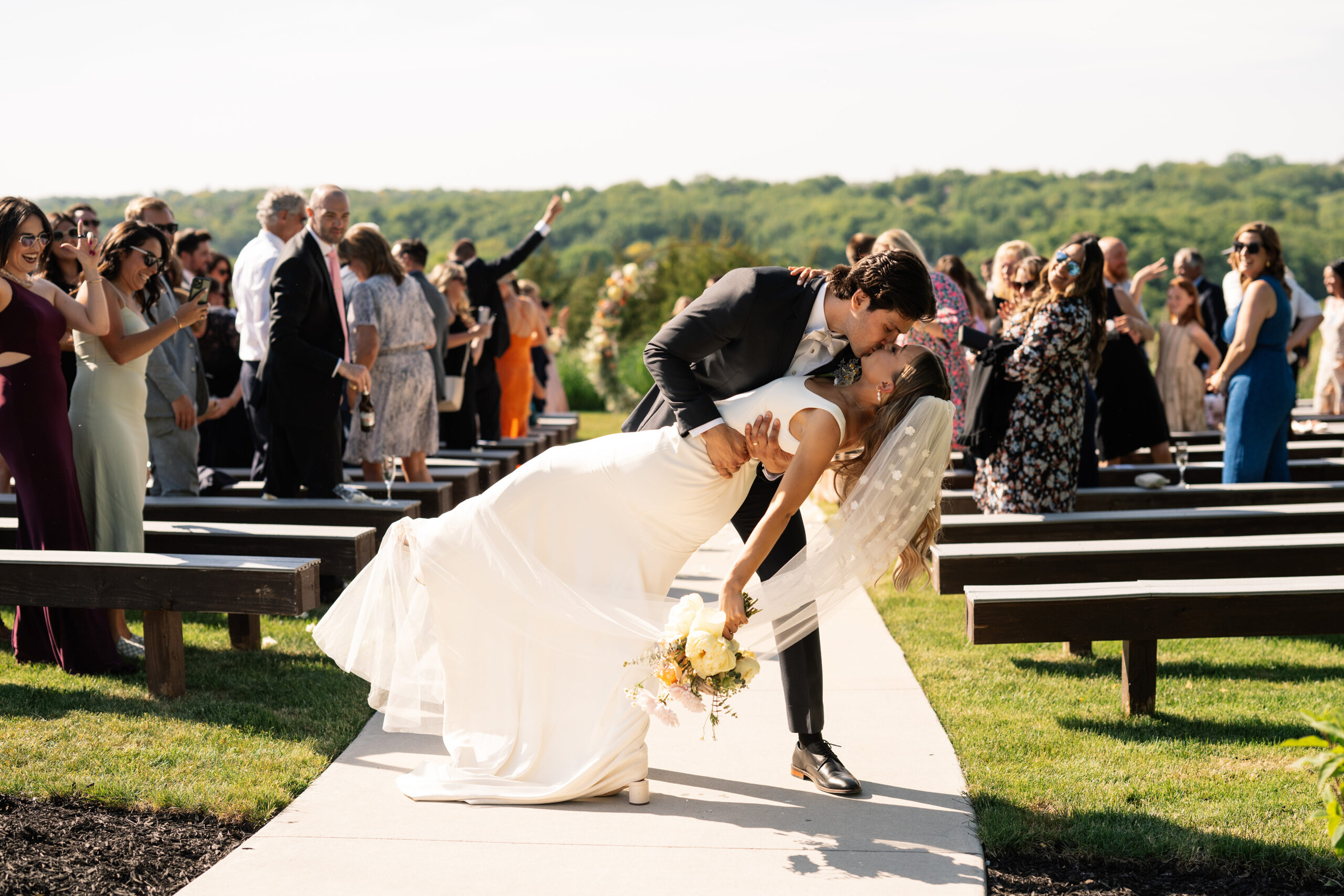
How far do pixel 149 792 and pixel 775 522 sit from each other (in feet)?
7.90

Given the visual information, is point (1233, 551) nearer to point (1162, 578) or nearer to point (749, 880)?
point (1162, 578)

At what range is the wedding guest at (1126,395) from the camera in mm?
8656

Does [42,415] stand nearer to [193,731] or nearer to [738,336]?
[193,731]

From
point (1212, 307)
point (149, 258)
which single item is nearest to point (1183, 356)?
point (1212, 307)

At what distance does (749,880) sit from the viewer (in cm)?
346

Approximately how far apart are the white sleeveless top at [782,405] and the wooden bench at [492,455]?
6673mm

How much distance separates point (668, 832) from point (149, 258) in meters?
3.86

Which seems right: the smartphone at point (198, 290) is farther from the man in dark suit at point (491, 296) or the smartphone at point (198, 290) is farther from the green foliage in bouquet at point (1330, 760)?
the green foliage in bouquet at point (1330, 760)

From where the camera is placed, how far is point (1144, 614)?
4789mm

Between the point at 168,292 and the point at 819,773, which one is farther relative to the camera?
the point at 168,292

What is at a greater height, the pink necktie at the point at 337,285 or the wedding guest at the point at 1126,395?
the pink necktie at the point at 337,285

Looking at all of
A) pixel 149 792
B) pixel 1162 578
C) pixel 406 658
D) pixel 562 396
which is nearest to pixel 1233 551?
pixel 1162 578

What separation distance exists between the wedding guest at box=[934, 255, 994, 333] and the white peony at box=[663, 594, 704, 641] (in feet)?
17.5

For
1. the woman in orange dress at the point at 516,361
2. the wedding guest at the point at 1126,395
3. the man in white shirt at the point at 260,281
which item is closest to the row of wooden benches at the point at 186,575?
the man in white shirt at the point at 260,281
